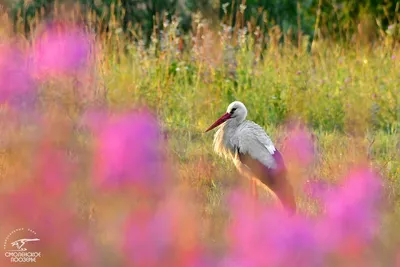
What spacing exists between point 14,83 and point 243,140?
3.10 m

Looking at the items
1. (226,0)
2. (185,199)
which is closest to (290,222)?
(185,199)

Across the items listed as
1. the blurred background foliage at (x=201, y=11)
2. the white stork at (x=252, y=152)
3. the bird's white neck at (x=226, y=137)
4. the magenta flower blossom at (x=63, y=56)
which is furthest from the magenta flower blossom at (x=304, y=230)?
the blurred background foliage at (x=201, y=11)

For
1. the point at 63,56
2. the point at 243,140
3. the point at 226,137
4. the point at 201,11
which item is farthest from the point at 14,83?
the point at 201,11

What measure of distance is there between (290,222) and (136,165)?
21 centimetres

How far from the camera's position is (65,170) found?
3.45 feet

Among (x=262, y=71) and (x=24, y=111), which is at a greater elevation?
(x=24, y=111)

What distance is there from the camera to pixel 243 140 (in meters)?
4.30

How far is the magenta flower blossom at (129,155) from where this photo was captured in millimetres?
984

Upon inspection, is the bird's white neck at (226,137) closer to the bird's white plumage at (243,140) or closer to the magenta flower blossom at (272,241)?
the bird's white plumage at (243,140)

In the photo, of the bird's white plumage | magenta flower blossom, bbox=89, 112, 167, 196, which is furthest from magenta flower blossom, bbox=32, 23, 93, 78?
the bird's white plumage

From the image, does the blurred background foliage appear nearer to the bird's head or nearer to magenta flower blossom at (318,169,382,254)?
the bird's head

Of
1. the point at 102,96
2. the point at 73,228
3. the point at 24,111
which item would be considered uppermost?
the point at 24,111

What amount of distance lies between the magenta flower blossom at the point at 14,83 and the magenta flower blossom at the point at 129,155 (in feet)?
0.67

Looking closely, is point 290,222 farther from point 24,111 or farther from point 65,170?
point 24,111
